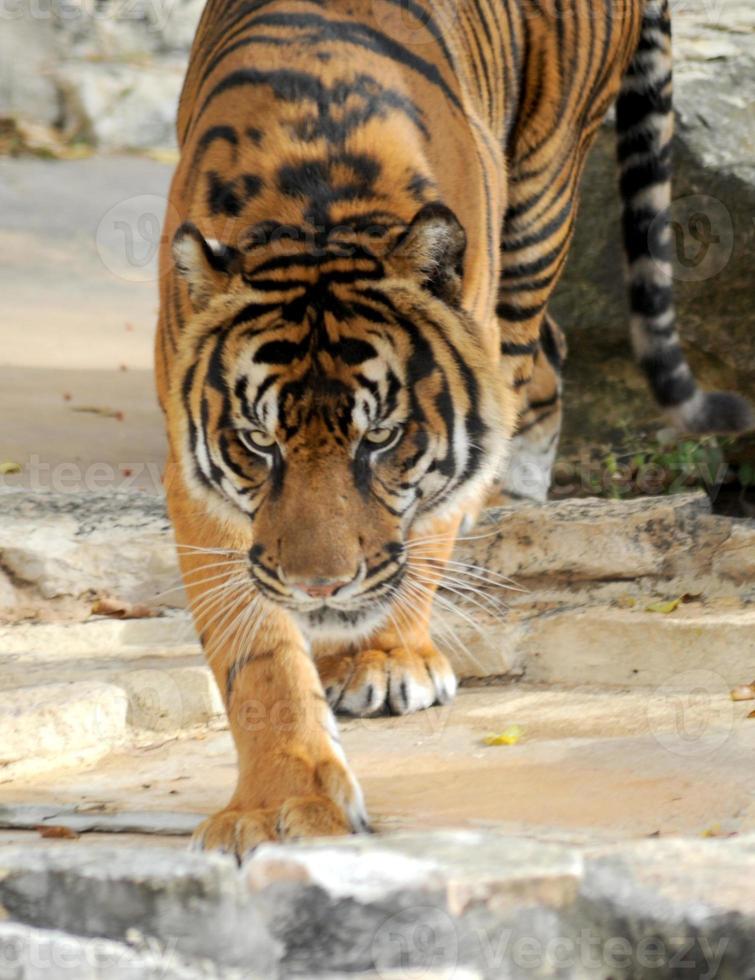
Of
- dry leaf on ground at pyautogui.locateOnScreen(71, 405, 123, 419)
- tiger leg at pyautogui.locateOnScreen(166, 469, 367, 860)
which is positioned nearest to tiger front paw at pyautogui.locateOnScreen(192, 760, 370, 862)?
tiger leg at pyautogui.locateOnScreen(166, 469, 367, 860)

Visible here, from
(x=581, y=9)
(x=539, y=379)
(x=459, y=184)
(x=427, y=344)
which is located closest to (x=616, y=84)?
(x=581, y=9)

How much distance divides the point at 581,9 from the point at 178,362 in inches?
79.5

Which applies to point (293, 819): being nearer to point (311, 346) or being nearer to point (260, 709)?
point (260, 709)

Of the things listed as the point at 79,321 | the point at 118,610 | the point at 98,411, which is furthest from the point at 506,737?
the point at 79,321

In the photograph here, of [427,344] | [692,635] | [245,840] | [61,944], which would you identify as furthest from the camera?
[692,635]

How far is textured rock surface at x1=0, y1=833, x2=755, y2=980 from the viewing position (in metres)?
1.72

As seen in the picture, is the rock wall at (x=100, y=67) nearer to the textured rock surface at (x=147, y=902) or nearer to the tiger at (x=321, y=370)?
the tiger at (x=321, y=370)

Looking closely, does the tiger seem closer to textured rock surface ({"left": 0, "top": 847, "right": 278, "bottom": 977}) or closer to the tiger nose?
the tiger nose

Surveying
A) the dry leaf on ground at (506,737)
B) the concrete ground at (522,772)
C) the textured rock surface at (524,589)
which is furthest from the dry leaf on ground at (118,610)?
the dry leaf on ground at (506,737)

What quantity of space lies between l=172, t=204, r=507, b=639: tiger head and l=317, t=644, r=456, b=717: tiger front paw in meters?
0.62

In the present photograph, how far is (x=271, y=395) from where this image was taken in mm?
2707

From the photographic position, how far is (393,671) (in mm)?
3518

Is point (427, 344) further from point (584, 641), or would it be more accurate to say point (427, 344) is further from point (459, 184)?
point (584, 641)

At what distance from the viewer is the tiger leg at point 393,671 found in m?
3.49
